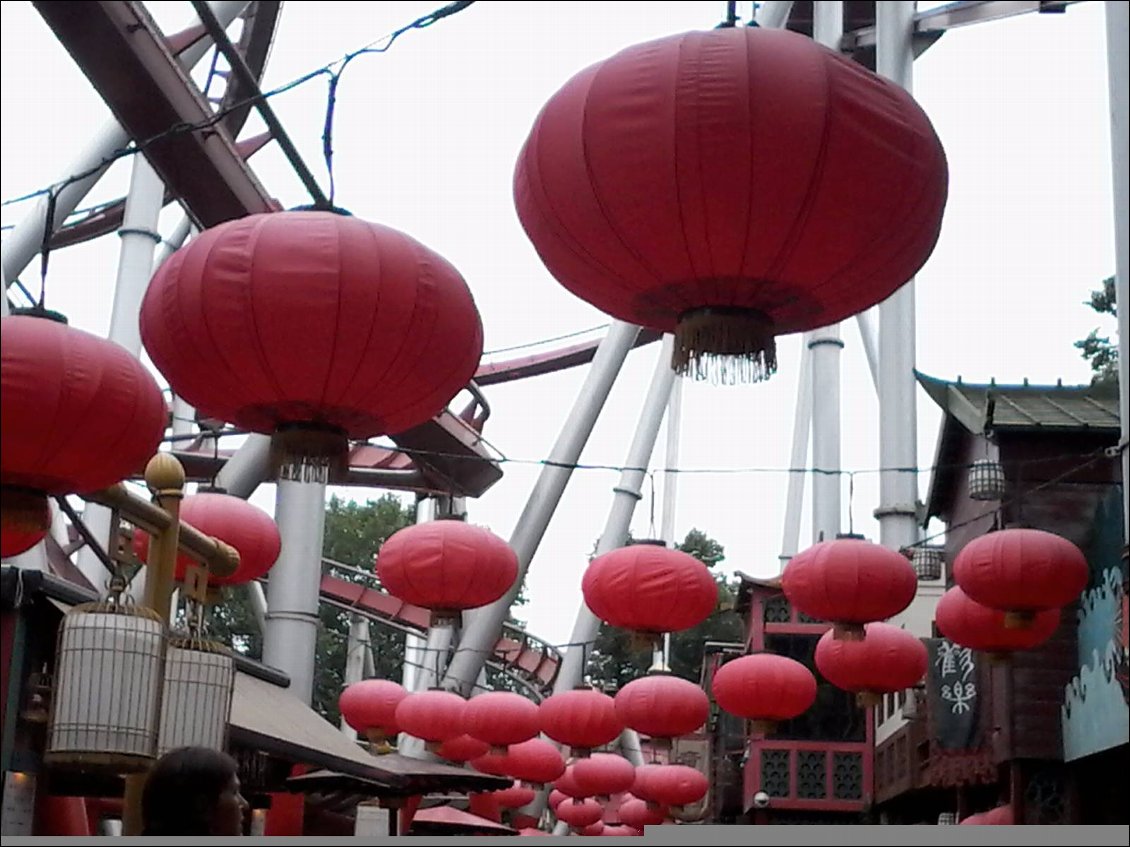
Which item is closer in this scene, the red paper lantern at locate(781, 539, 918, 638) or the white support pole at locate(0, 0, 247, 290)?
the red paper lantern at locate(781, 539, 918, 638)

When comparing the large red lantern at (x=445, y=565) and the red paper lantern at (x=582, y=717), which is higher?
the large red lantern at (x=445, y=565)

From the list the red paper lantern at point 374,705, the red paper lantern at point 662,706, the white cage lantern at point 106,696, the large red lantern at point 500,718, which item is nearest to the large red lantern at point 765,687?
the red paper lantern at point 662,706

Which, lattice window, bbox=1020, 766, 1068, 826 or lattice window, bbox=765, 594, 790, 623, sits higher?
lattice window, bbox=765, 594, 790, 623

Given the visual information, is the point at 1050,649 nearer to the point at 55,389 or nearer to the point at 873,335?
the point at 873,335

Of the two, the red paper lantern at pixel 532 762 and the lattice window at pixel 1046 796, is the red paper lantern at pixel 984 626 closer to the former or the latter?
the lattice window at pixel 1046 796

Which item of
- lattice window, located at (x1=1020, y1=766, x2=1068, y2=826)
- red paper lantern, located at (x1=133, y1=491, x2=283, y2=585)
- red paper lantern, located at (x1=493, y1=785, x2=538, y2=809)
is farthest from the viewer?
red paper lantern, located at (x1=493, y1=785, x2=538, y2=809)

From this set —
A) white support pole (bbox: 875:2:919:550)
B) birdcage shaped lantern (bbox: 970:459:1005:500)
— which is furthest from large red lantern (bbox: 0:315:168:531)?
white support pole (bbox: 875:2:919:550)

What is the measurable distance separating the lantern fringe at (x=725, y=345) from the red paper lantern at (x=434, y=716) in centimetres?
996

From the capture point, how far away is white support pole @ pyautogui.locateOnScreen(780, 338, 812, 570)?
64.5 feet

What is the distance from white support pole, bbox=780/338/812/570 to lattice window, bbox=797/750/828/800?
2.43 meters

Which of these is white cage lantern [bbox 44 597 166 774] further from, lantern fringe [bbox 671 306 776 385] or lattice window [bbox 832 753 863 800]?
lattice window [bbox 832 753 863 800]

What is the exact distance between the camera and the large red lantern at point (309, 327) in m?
4.56

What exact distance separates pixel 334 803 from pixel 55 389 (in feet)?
39.2

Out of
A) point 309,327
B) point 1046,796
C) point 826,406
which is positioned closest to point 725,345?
point 309,327
